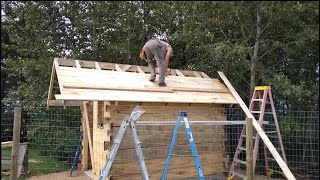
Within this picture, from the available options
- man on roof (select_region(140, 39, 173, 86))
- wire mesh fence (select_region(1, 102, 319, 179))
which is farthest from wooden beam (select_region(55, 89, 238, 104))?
man on roof (select_region(140, 39, 173, 86))

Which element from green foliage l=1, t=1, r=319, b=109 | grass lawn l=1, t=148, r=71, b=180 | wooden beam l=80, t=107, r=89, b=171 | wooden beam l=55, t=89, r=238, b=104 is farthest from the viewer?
wooden beam l=80, t=107, r=89, b=171

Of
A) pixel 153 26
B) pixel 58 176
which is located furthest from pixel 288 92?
pixel 58 176

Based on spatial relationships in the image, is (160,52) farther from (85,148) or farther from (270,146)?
(85,148)

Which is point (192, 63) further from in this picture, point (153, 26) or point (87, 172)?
point (87, 172)

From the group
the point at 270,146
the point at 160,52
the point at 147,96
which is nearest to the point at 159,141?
the point at 147,96

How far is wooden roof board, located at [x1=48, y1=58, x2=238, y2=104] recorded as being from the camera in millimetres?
6102

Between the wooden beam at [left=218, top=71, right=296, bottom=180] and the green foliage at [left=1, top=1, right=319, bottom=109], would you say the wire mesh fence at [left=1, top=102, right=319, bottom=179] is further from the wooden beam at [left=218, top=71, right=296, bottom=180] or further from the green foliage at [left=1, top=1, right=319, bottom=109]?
the green foliage at [left=1, top=1, right=319, bottom=109]

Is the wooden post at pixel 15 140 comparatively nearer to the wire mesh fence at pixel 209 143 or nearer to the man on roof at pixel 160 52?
the wire mesh fence at pixel 209 143

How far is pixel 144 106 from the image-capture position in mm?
7023

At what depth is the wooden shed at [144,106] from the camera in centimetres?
648

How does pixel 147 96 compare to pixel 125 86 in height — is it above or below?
below

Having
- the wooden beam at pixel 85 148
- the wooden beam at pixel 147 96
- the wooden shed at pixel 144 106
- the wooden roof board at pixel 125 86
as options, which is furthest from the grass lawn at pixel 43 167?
the wooden beam at pixel 147 96

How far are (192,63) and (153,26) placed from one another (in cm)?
209

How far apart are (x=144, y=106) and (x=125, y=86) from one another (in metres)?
0.61
